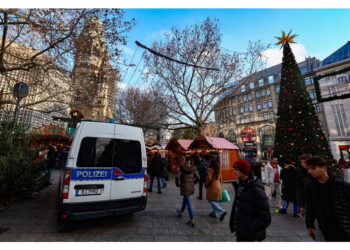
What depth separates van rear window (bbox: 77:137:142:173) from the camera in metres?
3.51

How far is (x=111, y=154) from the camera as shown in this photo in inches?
149

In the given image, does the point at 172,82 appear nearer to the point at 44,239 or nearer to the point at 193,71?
the point at 193,71

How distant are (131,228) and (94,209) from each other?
96cm

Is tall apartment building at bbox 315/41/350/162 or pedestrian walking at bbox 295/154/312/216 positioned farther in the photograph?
tall apartment building at bbox 315/41/350/162

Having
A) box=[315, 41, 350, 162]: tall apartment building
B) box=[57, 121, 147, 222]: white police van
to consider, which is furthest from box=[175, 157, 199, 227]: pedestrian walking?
box=[315, 41, 350, 162]: tall apartment building

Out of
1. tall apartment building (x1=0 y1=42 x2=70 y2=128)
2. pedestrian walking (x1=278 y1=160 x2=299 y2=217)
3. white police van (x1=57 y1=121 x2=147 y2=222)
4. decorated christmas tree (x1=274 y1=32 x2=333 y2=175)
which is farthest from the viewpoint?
decorated christmas tree (x1=274 y1=32 x2=333 y2=175)

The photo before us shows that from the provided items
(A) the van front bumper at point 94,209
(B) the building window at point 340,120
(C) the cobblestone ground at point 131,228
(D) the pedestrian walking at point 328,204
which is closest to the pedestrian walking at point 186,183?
(C) the cobblestone ground at point 131,228

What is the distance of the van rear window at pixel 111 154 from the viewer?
3.51m

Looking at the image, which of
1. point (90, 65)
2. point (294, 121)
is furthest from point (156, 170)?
point (294, 121)

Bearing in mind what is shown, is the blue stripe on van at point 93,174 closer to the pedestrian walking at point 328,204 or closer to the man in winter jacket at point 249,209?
the man in winter jacket at point 249,209

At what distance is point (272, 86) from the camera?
41281 mm

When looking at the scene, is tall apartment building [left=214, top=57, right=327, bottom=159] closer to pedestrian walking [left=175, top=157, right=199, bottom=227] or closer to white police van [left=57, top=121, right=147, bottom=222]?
pedestrian walking [left=175, top=157, right=199, bottom=227]

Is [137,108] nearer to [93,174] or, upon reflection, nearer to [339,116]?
[93,174]

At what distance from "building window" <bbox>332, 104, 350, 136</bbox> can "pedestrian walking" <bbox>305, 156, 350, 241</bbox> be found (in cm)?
3250
